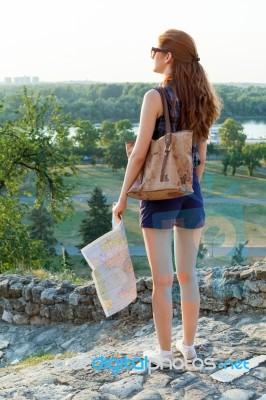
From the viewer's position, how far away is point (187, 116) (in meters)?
3.58

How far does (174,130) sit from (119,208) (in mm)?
543

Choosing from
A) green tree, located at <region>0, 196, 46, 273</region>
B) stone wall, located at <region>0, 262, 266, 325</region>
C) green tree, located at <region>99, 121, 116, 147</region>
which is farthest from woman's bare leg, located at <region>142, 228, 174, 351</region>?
green tree, located at <region>99, 121, 116, 147</region>

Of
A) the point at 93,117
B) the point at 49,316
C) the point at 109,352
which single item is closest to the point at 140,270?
the point at 49,316

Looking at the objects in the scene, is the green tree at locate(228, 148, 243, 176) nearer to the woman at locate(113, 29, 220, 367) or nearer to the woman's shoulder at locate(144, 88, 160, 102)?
the woman at locate(113, 29, 220, 367)

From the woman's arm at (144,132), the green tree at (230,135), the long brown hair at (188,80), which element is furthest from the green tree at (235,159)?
the woman's arm at (144,132)

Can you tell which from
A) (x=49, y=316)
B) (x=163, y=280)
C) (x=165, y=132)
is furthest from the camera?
(x=49, y=316)

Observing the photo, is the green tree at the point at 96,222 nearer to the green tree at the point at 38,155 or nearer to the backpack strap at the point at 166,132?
the green tree at the point at 38,155

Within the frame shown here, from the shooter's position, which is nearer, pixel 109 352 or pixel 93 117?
pixel 109 352

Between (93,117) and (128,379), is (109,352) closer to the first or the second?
(128,379)

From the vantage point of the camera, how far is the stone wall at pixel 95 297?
5.61 meters

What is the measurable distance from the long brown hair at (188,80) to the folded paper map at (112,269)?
0.74 meters

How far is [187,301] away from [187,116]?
1.11 metres

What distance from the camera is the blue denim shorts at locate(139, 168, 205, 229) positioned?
358 cm

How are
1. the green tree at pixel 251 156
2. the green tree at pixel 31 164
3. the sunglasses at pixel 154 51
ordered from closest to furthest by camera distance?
the sunglasses at pixel 154 51
the green tree at pixel 31 164
the green tree at pixel 251 156
